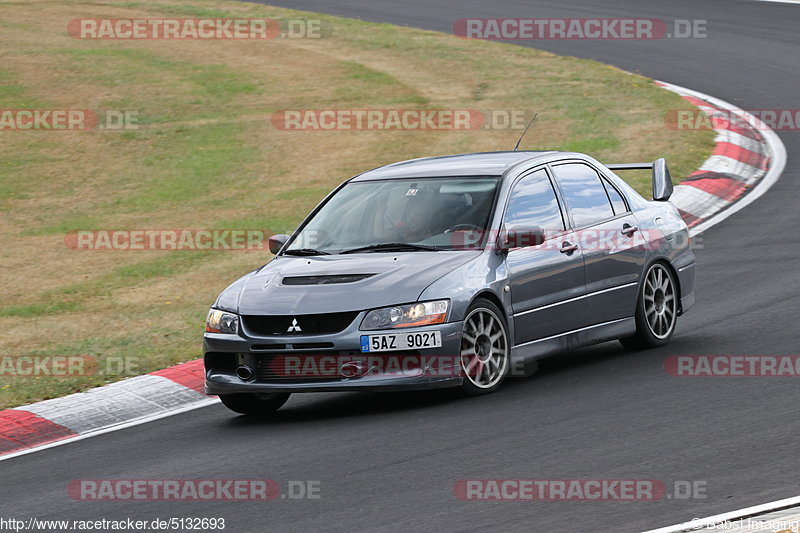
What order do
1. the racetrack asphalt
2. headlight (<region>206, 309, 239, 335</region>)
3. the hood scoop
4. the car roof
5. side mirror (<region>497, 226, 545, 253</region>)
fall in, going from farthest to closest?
1. the car roof
2. side mirror (<region>497, 226, 545, 253</region>)
3. headlight (<region>206, 309, 239, 335</region>)
4. the hood scoop
5. the racetrack asphalt

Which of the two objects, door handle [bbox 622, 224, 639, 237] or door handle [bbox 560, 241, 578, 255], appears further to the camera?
door handle [bbox 622, 224, 639, 237]

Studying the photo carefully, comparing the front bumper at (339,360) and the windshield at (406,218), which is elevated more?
the windshield at (406,218)

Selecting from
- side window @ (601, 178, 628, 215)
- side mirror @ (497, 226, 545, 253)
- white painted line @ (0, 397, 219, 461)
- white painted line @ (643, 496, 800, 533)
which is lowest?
white painted line @ (0, 397, 219, 461)

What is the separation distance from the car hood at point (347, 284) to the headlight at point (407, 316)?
46 millimetres

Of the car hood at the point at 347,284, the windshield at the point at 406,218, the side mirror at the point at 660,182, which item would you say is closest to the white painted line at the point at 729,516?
the car hood at the point at 347,284

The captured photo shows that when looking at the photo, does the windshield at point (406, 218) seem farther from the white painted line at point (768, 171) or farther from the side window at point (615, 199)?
the white painted line at point (768, 171)

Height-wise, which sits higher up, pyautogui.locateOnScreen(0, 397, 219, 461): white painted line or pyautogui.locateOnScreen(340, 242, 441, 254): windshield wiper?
pyautogui.locateOnScreen(340, 242, 441, 254): windshield wiper

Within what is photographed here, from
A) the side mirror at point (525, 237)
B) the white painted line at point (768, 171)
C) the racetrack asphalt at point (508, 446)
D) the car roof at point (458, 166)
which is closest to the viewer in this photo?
the racetrack asphalt at point (508, 446)

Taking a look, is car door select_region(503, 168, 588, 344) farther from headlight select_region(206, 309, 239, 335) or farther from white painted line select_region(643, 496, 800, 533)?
white painted line select_region(643, 496, 800, 533)

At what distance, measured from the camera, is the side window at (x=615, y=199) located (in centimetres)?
994

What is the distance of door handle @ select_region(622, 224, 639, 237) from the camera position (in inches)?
386

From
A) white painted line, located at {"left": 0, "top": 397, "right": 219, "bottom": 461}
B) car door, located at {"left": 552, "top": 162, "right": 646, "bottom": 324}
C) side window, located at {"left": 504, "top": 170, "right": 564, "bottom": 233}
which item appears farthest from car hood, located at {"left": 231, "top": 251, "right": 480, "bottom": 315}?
car door, located at {"left": 552, "top": 162, "right": 646, "bottom": 324}

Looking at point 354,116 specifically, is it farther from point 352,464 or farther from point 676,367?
point 352,464

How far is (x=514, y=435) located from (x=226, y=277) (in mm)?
6606
